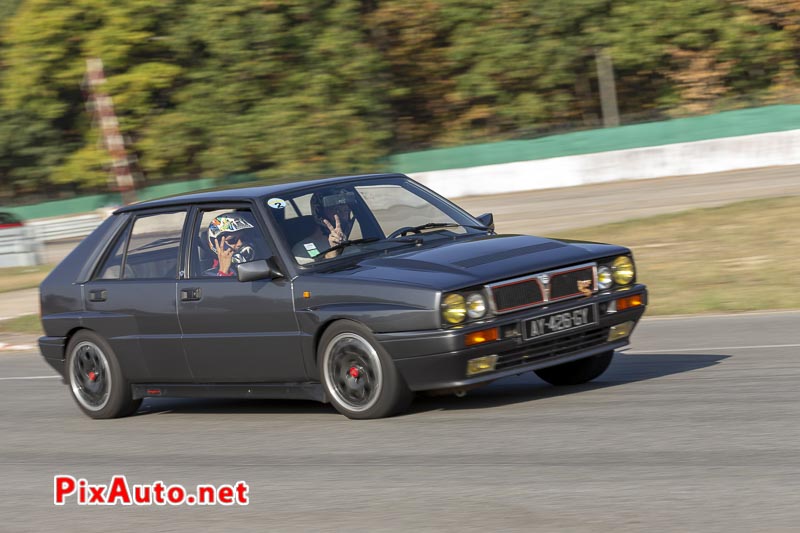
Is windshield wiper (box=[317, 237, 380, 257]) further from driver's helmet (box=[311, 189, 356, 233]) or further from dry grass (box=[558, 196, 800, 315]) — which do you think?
dry grass (box=[558, 196, 800, 315])

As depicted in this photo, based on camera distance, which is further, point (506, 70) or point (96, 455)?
point (506, 70)

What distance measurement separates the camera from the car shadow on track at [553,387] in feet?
24.0

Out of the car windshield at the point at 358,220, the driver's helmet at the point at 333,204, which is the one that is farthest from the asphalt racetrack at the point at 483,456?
the driver's helmet at the point at 333,204

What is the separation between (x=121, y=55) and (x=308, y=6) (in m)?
6.73

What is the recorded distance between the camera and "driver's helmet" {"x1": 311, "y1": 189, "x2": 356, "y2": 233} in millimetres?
7539

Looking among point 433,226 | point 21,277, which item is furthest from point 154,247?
point 21,277

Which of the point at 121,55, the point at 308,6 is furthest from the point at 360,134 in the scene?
the point at 121,55

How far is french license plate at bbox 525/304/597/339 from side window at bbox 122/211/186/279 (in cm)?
246

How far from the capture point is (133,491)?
19.7 feet

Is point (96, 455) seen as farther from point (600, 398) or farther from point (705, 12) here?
point (705, 12)

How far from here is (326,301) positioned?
6.96 meters

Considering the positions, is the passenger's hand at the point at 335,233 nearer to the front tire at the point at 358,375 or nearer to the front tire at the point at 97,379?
the front tire at the point at 358,375

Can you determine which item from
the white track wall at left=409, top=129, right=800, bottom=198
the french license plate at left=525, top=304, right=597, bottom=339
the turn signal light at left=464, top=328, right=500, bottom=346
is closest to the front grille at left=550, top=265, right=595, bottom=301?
the french license plate at left=525, top=304, right=597, bottom=339

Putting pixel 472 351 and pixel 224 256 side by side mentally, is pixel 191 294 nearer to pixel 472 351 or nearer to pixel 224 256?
pixel 224 256
